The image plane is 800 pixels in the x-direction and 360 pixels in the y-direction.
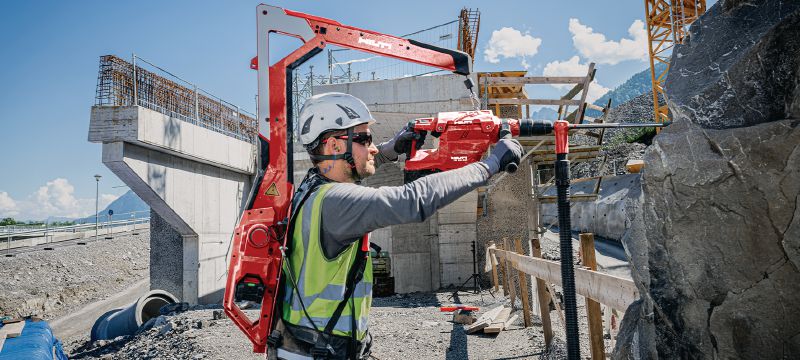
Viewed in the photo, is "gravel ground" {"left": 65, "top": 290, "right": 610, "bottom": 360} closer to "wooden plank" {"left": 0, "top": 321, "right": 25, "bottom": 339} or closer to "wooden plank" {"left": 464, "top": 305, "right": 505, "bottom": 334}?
"wooden plank" {"left": 464, "top": 305, "right": 505, "bottom": 334}

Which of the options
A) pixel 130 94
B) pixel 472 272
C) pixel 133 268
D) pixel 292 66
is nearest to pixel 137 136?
pixel 130 94

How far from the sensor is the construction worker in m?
1.98

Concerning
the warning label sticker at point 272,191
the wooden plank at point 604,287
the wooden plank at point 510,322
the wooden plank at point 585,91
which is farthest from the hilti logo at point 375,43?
the wooden plank at point 585,91

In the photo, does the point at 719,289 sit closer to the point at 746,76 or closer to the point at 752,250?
the point at 752,250

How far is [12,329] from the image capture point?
683cm

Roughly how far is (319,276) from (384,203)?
0.51 meters

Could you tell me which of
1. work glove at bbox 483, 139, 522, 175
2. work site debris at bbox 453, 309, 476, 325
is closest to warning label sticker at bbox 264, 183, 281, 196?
work glove at bbox 483, 139, 522, 175

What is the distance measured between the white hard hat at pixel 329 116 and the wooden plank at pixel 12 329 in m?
6.63

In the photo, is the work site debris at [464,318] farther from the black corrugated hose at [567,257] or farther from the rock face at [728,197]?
the rock face at [728,197]

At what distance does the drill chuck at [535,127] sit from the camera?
2.73 metres

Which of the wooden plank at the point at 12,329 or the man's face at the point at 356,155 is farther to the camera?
the wooden plank at the point at 12,329

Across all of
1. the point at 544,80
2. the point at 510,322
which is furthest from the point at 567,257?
the point at 544,80

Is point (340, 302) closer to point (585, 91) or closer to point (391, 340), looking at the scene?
point (391, 340)

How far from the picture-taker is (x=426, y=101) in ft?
53.5
